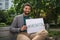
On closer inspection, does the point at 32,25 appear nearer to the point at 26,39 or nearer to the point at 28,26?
the point at 28,26

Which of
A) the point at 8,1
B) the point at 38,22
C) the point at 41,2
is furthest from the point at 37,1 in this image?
the point at 8,1

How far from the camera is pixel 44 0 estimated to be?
385 inches

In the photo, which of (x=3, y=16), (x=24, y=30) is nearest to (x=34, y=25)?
(x=24, y=30)

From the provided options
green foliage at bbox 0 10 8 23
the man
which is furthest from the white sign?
green foliage at bbox 0 10 8 23

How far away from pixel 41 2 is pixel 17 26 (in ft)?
21.2

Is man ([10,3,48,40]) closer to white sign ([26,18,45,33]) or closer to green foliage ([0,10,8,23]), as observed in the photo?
white sign ([26,18,45,33])

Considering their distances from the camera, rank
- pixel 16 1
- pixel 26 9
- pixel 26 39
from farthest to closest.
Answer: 1. pixel 16 1
2. pixel 26 9
3. pixel 26 39

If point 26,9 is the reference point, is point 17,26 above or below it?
below

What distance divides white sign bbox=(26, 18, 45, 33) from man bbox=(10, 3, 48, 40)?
0.24ft

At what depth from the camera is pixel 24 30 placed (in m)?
3.25

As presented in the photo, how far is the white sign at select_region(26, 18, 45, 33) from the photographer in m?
3.37

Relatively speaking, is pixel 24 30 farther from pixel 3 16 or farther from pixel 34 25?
pixel 3 16

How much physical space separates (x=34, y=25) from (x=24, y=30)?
0.84ft

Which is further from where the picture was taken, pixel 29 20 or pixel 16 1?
pixel 16 1
